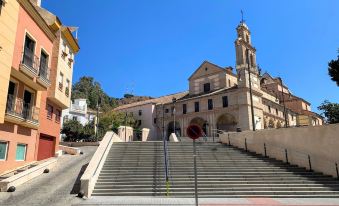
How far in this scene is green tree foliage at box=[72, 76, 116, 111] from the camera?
100 metres

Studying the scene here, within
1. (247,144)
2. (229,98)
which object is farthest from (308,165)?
(229,98)

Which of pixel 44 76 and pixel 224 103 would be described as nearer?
pixel 44 76

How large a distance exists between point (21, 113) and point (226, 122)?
37.6 meters

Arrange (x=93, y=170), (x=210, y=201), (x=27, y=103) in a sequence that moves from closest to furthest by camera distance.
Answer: (x=210, y=201) < (x=93, y=170) < (x=27, y=103)

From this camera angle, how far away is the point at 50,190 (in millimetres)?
13383

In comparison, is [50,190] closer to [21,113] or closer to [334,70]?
[21,113]

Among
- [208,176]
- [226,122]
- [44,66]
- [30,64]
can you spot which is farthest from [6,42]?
[226,122]

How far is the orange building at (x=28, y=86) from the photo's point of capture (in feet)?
51.6

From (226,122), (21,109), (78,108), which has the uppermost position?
(78,108)

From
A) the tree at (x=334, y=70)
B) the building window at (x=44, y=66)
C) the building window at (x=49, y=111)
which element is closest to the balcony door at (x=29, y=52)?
the building window at (x=44, y=66)

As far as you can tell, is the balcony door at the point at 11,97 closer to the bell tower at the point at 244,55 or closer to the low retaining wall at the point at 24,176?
the low retaining wall at the point at 24,176

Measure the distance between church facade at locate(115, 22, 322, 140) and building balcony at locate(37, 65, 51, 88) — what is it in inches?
1122

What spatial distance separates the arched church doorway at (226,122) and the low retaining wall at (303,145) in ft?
86.3

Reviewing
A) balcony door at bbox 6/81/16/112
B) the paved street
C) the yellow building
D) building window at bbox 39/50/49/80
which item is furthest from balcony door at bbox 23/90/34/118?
the paved street
